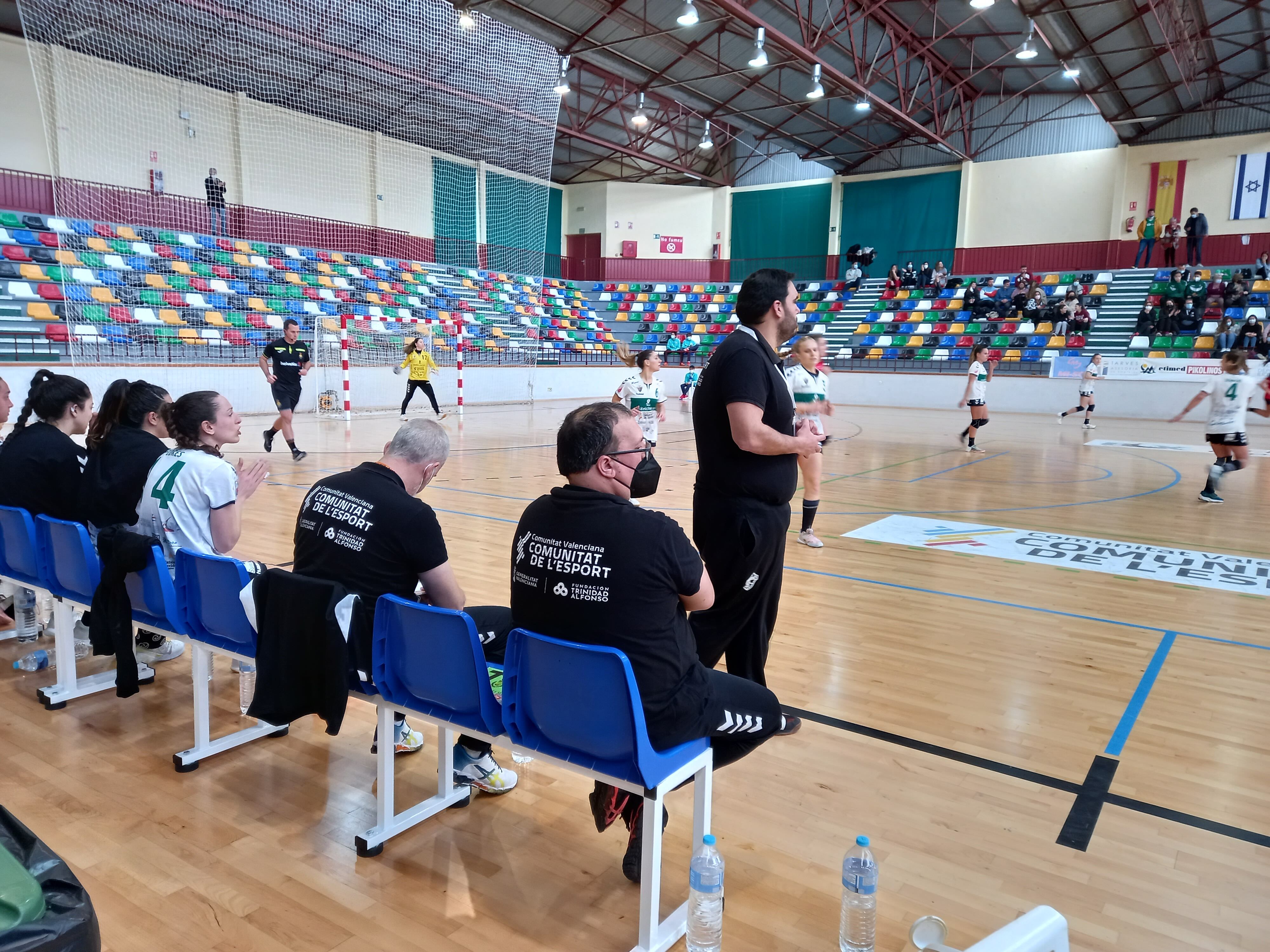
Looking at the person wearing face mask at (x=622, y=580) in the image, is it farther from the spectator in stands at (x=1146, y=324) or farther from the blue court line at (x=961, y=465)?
the spectator in stands at (x=1146, y=324)

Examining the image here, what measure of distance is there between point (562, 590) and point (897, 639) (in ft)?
9.06

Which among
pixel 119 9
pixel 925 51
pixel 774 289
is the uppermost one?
pixel 925 51

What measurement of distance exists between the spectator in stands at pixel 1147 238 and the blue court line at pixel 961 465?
45.7ft

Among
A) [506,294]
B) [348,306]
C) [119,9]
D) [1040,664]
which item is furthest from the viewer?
[506,294]

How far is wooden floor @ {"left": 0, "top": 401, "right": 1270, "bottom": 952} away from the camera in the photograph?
2145 millimetres

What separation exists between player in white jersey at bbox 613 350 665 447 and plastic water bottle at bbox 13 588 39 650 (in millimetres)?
4810

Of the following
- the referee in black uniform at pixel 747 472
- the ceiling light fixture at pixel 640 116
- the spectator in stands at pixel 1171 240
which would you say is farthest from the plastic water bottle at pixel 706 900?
the spectator in stands at pixel 1171 240

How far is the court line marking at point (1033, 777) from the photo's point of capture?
259cm

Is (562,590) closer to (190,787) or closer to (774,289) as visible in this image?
(774,289)

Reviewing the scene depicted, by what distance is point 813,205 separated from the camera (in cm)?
2855

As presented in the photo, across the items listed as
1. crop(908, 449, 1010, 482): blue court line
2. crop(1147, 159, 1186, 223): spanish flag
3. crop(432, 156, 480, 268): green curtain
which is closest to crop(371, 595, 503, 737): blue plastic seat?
crop(908, 449, 1010, 482): blue court line

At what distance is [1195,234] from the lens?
21.5 meters

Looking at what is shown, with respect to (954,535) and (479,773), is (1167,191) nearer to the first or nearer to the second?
(954,535)

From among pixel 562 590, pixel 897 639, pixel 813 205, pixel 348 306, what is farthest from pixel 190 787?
pixel 813 205
